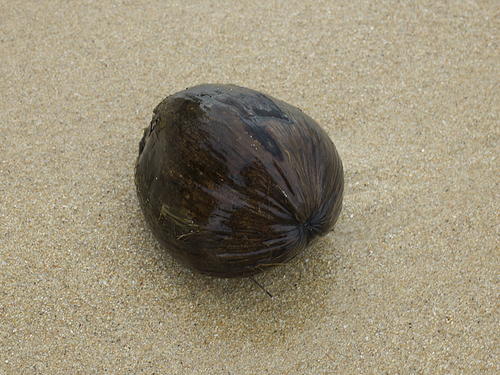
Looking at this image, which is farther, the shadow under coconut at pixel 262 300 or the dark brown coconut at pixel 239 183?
the shadow under coconut at pixel 262 300

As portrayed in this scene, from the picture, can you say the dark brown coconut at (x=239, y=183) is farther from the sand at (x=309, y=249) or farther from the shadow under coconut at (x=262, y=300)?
the sand at (x=309, y=249)

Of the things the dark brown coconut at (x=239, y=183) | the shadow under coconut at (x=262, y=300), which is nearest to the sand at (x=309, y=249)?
the shadow under coconut at (x=262, y=300)

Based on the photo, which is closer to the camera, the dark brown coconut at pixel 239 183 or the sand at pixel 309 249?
the dark brown coconut at pixel 239 183

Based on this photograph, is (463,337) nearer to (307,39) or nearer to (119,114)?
(307,39)

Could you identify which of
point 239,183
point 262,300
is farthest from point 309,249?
point 239,183

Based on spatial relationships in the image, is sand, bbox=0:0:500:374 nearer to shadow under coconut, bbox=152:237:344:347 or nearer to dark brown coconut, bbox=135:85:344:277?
shadow under coconut, bbox=152:237:344:347

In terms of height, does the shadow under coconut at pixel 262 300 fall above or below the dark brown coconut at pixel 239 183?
below
